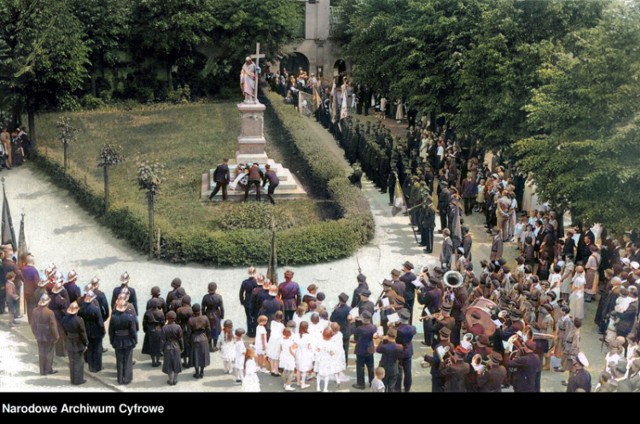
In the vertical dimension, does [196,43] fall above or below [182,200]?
above

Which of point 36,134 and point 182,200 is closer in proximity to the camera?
point 182,200

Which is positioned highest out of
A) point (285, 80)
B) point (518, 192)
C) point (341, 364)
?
point (285, 80)

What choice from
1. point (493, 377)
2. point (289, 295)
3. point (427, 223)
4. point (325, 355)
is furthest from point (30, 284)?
point (427, 223)

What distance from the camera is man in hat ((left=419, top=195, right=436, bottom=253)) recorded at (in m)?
23.2

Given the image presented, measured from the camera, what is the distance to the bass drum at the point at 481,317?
1631 cm

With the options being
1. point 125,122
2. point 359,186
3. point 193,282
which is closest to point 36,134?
point 125,122

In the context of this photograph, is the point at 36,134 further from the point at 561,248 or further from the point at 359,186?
the point at 561,248

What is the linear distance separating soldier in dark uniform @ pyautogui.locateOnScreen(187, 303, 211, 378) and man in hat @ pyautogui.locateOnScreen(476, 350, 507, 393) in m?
4.41

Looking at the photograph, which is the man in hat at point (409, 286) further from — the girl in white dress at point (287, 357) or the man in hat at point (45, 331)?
the man in hat at point (45, 331)

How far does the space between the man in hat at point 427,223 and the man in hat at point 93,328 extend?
8.86m

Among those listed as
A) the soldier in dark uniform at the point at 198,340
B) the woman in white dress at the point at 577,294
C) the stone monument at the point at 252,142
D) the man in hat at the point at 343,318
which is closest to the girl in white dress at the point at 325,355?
the man in hat at the point at 343,318

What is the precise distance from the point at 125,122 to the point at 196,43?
4.66m

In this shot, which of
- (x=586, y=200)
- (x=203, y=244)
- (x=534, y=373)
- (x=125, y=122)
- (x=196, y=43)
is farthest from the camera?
(x=196, y=43)

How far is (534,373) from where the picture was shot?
1497cm
